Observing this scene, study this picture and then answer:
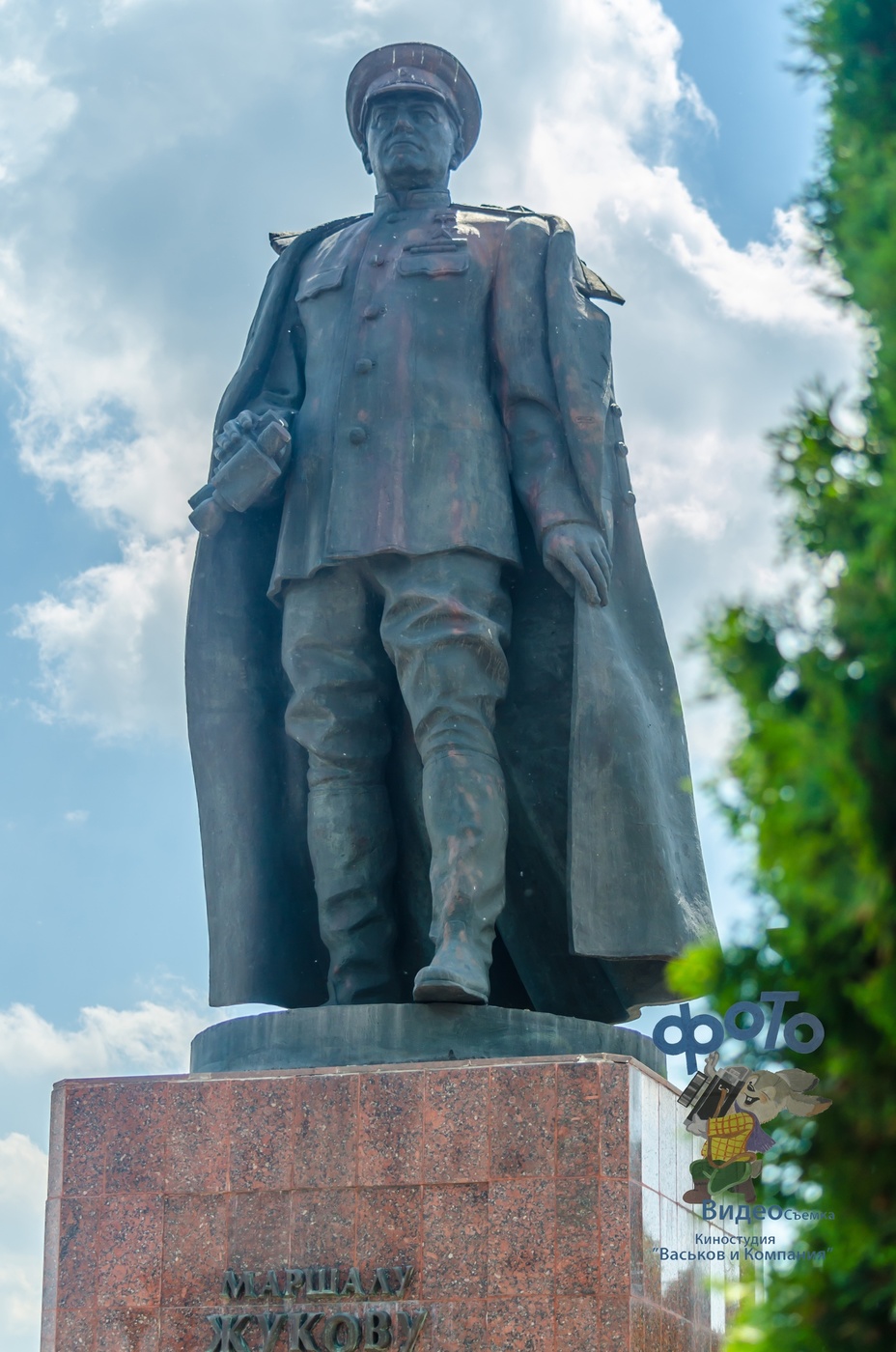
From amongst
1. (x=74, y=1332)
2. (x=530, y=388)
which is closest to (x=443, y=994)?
(x=74, y=1332)

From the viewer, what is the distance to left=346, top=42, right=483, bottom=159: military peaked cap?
8.95 meters

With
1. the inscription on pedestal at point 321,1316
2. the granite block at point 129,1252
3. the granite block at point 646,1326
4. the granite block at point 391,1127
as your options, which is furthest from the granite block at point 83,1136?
the granite block at point 646,1326

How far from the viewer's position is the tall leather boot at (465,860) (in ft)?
25.3

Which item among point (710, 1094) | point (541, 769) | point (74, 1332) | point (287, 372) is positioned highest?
point (287, 372)

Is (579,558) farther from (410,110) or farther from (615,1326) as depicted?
(615,1326)

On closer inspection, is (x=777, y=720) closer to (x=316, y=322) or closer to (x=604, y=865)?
(x=604, y=865)

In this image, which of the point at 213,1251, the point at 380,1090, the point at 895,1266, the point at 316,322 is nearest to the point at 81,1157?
the point at 213,1251

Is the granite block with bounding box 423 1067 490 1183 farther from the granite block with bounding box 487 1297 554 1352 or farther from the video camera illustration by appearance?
the video camera illustration

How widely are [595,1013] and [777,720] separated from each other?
5414 millimetres

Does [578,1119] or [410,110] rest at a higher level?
[410,110]

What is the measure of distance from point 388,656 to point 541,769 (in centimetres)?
76

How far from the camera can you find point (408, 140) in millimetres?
8922

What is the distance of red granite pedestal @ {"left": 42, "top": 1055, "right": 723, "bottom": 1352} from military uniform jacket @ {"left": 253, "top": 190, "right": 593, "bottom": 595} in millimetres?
2154

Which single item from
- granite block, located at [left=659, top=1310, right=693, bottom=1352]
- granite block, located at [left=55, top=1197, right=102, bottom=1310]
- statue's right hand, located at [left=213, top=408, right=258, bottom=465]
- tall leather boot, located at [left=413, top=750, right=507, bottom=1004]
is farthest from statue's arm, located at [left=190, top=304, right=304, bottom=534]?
granite block, located at [left=659, top=1310, right=693, bottom=1352]
